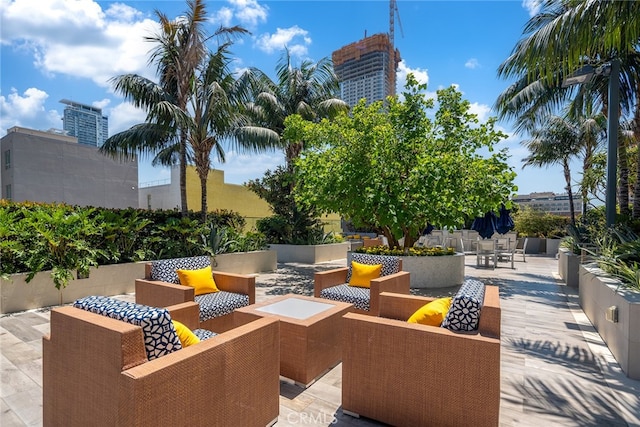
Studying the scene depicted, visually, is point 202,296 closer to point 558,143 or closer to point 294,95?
point 294,95

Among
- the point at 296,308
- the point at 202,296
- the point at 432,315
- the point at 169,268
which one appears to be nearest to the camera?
the point at 432,315

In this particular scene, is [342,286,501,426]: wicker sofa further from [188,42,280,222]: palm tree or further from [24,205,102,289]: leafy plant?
[188,42,280,222]: palm tree

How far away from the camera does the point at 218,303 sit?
13.3 feet

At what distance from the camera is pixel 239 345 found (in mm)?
2105

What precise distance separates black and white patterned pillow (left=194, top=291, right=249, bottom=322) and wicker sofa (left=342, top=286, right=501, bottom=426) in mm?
1952

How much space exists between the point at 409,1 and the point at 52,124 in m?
27.6

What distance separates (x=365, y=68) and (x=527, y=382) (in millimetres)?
26834

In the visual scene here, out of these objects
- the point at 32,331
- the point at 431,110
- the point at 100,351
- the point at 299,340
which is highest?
the point at 431,110

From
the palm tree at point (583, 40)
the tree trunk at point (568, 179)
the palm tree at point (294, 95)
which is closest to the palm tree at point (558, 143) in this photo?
the tree trunk at point (568, 179)

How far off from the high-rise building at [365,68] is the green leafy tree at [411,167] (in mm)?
12334

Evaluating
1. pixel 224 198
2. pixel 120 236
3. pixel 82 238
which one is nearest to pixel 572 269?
pixel 120 236

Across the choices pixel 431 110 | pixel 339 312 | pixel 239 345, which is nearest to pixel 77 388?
pixel 239 345

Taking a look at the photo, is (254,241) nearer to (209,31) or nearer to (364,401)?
(209,31)

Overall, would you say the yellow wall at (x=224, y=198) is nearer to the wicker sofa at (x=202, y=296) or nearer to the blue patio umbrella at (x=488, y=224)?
the blue patio umbrella at (x=488, y=224)
